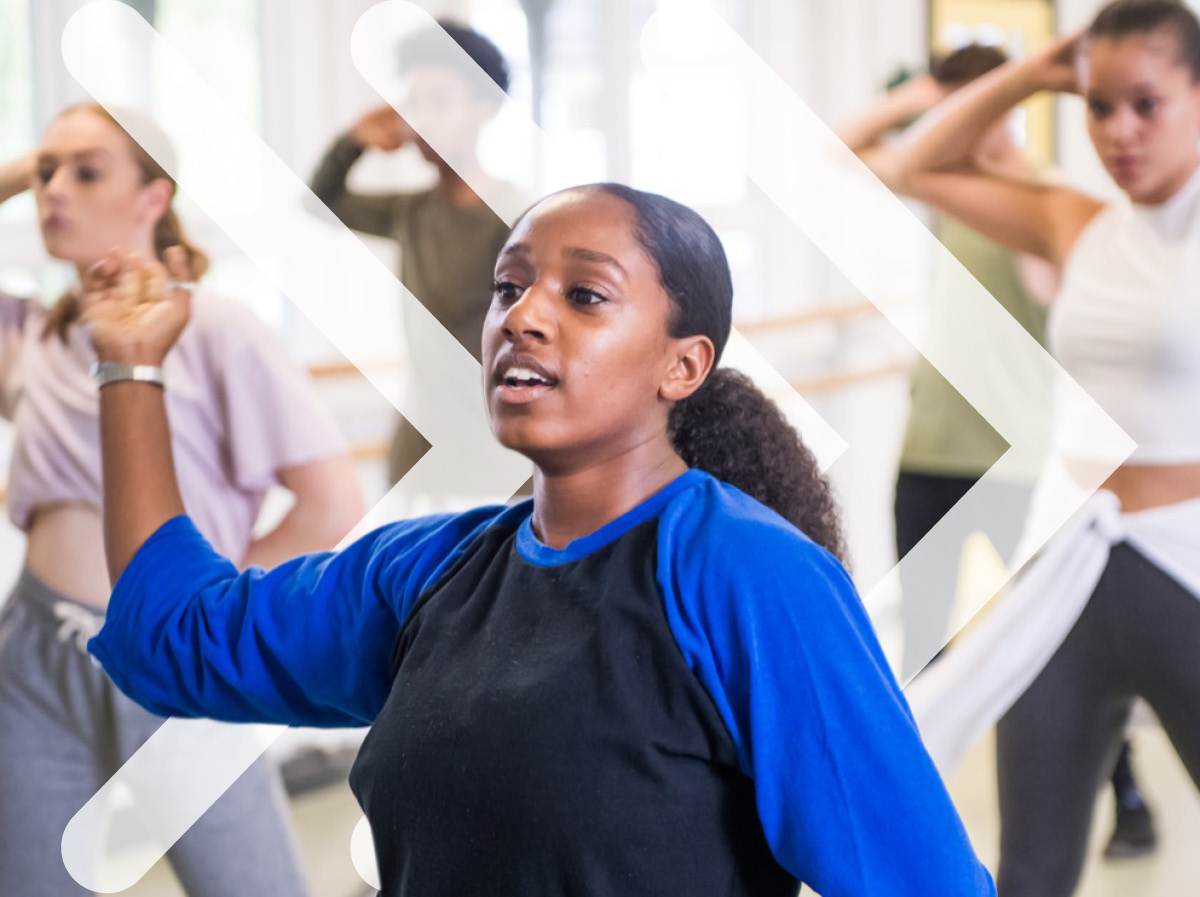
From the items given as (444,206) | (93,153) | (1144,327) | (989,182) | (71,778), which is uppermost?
(989,182)

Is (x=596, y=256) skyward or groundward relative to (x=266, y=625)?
skyward

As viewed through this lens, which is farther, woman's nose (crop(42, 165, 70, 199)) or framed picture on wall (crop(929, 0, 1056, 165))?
framed picture on wall (crop(929, 0, 1056, 165))

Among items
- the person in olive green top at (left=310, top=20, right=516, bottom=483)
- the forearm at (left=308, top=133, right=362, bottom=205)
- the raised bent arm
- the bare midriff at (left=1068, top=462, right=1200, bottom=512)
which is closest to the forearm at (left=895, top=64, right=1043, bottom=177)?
the raised bent arm

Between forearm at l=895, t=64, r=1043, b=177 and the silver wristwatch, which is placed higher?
forearm at l=895, t=64, r=1043, b=177

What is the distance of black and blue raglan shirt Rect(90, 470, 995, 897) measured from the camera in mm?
938

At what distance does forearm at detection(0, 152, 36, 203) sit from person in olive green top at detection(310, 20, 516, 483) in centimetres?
65

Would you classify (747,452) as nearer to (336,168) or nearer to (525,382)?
(525,382)

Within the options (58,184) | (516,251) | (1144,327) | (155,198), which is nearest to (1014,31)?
(1144,327)

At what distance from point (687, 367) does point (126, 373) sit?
1.73ft

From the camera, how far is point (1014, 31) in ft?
11.5

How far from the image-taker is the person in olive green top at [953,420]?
2600 millimetres

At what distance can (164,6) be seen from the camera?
3.21 meters

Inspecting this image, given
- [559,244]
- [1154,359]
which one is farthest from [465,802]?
[1154,359]

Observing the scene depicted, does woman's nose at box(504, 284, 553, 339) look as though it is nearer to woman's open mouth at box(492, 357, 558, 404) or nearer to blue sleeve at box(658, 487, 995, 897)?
woman's open mouth at box(492, 357, 558, 404)
